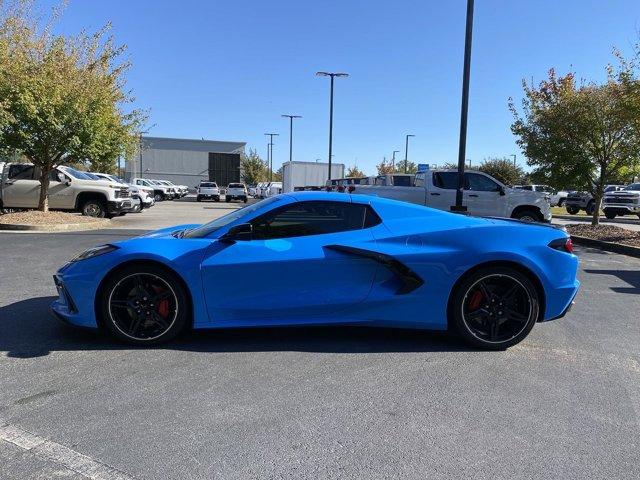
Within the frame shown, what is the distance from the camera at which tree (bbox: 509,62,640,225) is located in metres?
14.1

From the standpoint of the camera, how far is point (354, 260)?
439 centimetres

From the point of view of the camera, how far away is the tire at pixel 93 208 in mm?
17125

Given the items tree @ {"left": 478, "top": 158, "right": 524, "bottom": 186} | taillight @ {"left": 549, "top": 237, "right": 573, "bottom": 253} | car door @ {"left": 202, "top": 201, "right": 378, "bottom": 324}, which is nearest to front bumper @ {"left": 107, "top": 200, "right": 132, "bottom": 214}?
car door @ {"left": 202, "top": 201, "right": 378, "bottom": 324}

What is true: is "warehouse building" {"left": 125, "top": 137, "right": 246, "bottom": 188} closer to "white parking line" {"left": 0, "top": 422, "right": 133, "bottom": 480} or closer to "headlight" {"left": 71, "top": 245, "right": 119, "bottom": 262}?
"headlight" {"left": 71, "top": 245, "right": 119, "bottom": 262}

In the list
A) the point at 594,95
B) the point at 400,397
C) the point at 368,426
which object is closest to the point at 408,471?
the point at 368,426

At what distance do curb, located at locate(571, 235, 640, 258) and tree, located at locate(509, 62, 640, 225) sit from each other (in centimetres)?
251

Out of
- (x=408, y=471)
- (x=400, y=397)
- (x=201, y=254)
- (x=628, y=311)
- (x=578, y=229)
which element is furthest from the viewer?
(x=578, y=229)

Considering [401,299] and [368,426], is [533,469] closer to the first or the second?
[368,426]

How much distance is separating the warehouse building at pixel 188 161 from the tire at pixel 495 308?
225ft

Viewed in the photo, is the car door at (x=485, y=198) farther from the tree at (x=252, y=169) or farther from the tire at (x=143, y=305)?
the tree at (x=252, y=169)

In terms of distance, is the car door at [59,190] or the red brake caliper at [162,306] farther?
the car door at [59,190]

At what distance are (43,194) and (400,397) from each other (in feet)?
51.3

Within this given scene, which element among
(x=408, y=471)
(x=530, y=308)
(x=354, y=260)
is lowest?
(x=408, y=471)

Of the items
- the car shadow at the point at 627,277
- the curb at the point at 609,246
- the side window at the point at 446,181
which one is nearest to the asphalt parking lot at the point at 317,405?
the car shadow at the point at 627,277
